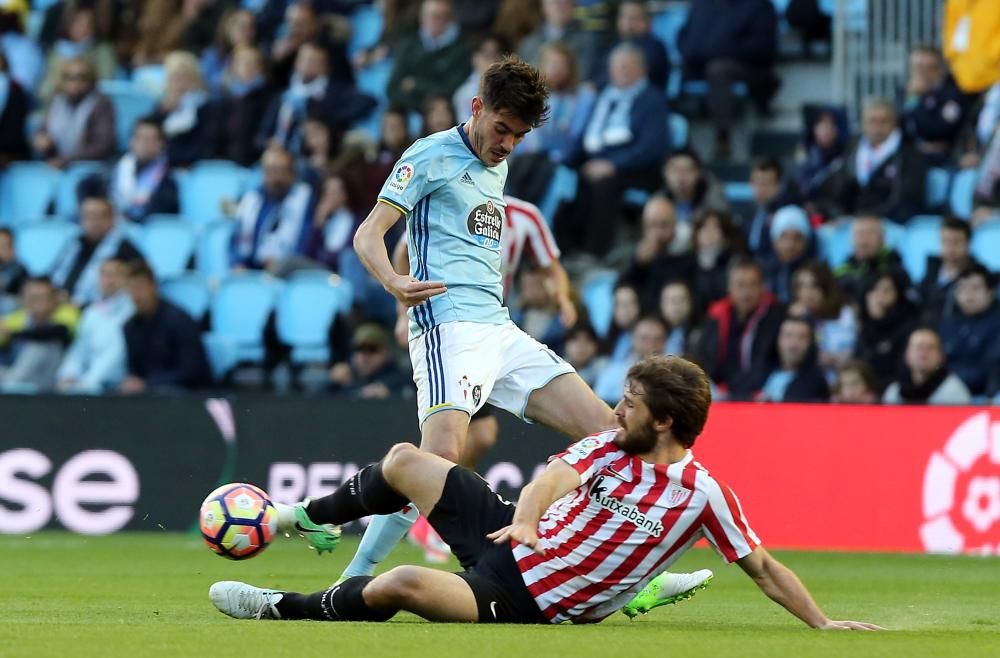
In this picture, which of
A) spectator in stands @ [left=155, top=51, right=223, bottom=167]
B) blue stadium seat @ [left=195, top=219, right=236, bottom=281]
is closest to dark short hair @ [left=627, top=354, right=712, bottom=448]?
blue stadium seat @ [left=195, top=219, right=236, bottom=281]

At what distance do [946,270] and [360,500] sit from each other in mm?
7610

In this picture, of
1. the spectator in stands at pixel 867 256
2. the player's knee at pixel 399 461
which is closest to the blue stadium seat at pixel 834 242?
the spectator in stands at pixel 867 256

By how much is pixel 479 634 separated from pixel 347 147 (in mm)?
9986

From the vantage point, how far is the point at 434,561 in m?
10.6

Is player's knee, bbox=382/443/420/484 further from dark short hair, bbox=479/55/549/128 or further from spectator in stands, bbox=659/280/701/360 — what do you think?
spectator in stands, bbox=659/280/701/360

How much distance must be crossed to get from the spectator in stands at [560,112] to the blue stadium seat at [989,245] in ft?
11.4

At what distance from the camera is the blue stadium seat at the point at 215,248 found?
16.4 meters

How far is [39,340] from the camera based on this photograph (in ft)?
49.8

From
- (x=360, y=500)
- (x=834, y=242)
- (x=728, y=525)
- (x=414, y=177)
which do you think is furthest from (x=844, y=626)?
(x=834, y=242)

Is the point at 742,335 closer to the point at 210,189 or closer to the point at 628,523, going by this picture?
the point at 210,189

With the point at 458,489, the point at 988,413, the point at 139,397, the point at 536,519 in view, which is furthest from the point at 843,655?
the point at 139,397

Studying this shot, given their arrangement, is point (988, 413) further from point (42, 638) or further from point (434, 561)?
point (42, 638)

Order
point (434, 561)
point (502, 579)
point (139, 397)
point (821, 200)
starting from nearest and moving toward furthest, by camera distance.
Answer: point (502, 579)
point (434, 561)
point (139, 397)
point (821, 200)

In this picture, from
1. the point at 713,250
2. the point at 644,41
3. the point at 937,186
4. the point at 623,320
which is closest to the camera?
the point at 623,320
